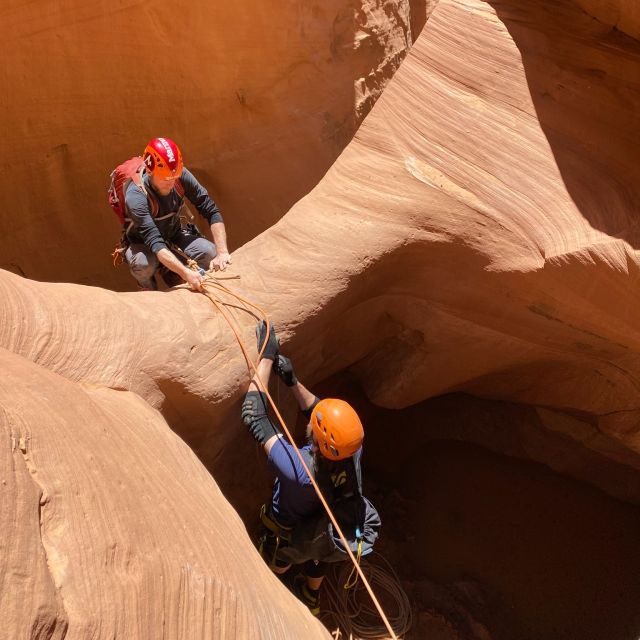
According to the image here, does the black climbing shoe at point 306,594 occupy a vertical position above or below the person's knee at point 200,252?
below

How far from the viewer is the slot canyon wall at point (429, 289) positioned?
266 centimetres

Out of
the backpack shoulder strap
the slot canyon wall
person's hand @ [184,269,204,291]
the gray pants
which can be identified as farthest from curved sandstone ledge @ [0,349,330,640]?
the backpack shoulder strap

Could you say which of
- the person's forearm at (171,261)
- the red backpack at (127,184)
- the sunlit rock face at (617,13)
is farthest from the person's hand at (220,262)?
the sunlit rock face at (617,13)

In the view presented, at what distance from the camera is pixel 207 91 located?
16.9 feet

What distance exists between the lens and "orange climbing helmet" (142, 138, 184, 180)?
3.22 metres

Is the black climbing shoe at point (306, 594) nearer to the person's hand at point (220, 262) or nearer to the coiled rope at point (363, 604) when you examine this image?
the coiled rope at point (363, 604)

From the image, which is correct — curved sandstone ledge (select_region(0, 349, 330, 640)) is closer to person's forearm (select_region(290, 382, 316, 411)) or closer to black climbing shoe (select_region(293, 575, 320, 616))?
person's forearm (select_region(290, 382, 316, 411))

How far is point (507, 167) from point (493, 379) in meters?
1.61

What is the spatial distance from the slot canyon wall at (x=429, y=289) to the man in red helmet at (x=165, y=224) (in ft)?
0.50

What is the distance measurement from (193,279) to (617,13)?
8.52 ft

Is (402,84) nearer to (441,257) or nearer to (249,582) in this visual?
(441,257)

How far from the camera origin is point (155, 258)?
140 inches

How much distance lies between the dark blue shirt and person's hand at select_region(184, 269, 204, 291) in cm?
84

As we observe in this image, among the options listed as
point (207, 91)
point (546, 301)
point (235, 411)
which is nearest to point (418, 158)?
point (546, 301)
